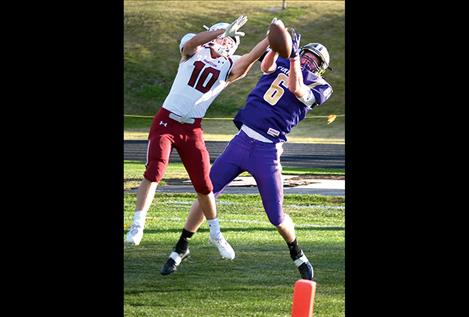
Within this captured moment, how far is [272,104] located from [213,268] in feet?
4.27

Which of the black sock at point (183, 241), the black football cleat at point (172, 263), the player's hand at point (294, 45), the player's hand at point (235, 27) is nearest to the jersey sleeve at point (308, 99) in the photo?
the player's hand at point (294, 45)

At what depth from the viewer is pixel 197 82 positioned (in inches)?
253

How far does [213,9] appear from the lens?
3331cm

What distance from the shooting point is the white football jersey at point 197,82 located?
6.38m

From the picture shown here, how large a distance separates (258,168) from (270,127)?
11.0 inches

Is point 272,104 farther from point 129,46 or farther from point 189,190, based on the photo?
point 129,46

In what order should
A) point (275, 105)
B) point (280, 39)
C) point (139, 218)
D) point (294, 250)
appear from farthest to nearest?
point (294, 250)
point (275, 105)
point (139, 218)
point (280, 39)

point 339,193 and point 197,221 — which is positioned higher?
point 197,221

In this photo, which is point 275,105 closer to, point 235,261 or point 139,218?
point 139,218

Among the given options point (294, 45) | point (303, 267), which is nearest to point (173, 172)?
point (303, 267)

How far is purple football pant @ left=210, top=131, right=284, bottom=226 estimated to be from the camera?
6.41 meters

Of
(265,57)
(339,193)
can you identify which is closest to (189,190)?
(339,193)
